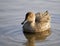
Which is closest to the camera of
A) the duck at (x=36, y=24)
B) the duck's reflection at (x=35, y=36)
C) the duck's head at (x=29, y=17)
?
the duck's reflection at (x=35, y=36)

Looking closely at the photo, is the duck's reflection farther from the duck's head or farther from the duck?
the duck's head

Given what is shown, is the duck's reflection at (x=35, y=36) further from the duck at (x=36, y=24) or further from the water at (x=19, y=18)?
the water at (x=19, y=18)

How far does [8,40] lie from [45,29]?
85.8 inches

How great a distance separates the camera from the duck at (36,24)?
11.6 metres

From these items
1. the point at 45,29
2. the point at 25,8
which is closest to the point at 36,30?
the point at 45,29

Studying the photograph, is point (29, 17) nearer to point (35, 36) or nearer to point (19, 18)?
point (35, 36)

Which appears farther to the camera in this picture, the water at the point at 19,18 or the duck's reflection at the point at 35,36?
the duck's reflection at the point at 35,36

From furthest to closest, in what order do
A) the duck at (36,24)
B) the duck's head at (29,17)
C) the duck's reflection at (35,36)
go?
the duck at (36,24), the duck's head at (29,17), the duck's reflection at (35,36)

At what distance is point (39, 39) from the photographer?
11.0 m

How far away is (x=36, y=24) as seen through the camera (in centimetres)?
1191

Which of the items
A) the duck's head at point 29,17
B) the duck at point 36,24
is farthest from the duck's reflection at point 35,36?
the duck's head at point 29,17

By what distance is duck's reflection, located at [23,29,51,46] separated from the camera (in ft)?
35.3

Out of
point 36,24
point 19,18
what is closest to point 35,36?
point 36,24

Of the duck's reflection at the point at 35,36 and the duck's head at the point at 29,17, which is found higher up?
the duck's head at the point at 29,17
